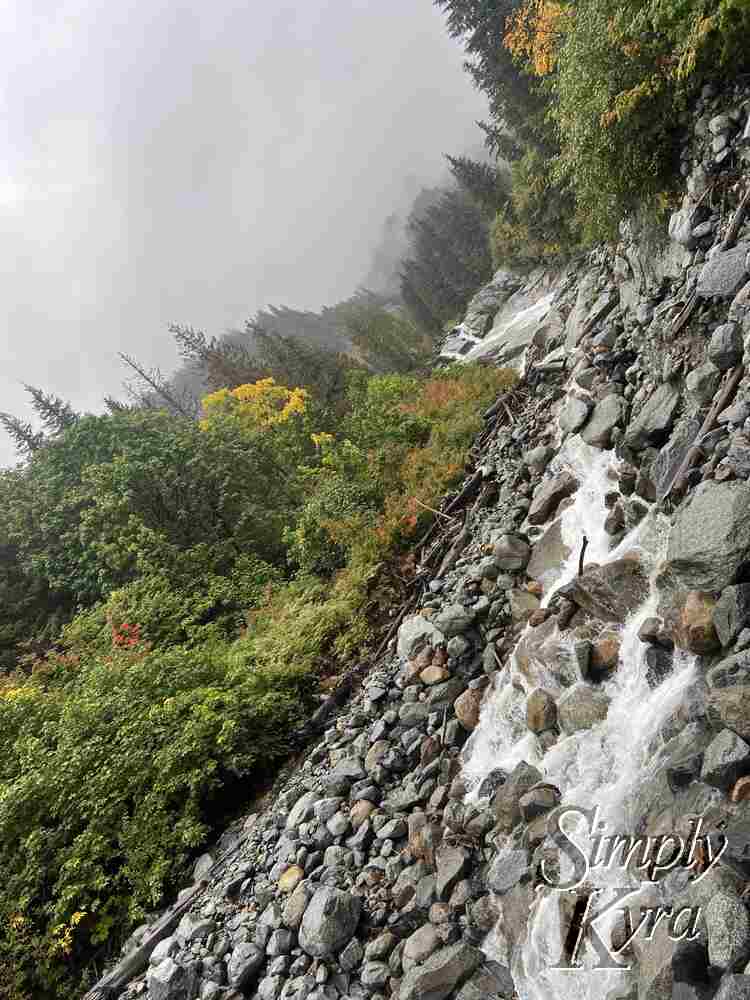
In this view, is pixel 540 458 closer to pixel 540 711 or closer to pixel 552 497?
pixel 552 497

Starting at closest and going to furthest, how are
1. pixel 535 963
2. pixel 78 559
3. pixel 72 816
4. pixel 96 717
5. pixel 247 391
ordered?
pixel 535 963 → pixel 72 816 → pixel 96 717 → pixel 78 559 → pixel 247 391

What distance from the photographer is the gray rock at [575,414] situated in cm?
822

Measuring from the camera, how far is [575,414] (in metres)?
8.37

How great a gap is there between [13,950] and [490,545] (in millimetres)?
8234

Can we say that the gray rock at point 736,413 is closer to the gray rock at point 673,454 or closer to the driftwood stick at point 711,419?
the driftwood stick at point 711,419

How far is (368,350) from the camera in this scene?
51500 mm

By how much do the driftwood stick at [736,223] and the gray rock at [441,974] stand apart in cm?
782

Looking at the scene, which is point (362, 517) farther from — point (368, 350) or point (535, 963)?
point (368, 350)

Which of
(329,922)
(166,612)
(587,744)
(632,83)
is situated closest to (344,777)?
(329,922)

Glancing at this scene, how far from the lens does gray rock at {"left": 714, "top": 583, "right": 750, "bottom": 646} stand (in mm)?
3678

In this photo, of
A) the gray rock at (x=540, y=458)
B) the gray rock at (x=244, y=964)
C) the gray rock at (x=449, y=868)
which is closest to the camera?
the gray rock at (x=449, y=868)

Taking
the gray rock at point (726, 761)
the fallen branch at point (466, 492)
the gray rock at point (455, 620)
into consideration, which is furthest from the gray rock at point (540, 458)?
the gray rock at point (726, 761)

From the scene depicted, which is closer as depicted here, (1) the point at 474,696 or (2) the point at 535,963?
(2) the point at 535,963

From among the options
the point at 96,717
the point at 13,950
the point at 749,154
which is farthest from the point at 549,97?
the point at 13,950
